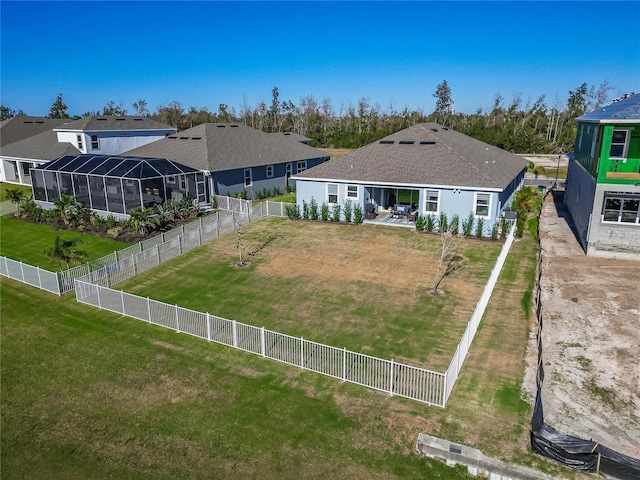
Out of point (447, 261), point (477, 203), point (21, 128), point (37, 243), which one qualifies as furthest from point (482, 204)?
point (21, 128)

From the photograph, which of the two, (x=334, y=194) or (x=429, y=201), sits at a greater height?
(x=334, y=194)

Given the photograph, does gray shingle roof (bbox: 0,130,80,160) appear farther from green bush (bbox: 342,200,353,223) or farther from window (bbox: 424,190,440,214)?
window (bbox: 424,190,440,214)

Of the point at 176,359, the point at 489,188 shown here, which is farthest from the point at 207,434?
the point at 489,188

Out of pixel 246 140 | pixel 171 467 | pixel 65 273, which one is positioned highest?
pixel 246 140

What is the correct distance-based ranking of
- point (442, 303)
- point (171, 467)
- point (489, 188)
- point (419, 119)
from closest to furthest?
point (171, 467) → point (442, 303) → point (489, 188) → point (419, 119)

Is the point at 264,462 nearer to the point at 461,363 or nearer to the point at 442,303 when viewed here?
the point at 461,363

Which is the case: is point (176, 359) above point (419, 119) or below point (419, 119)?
below

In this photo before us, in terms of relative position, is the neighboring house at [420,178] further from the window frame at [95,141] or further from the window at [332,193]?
the window frame at [95,141]

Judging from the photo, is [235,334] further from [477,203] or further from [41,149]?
[41,149]
